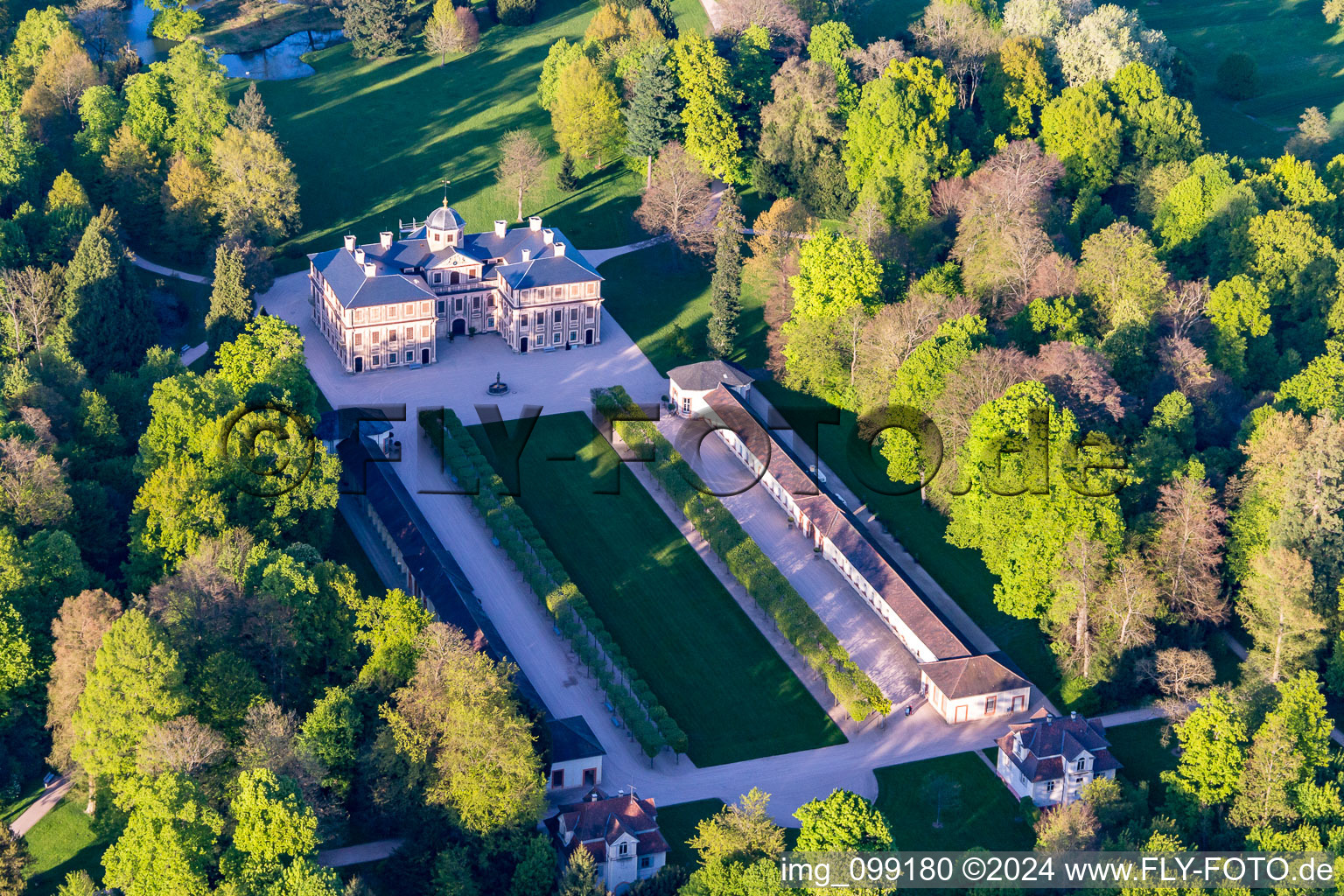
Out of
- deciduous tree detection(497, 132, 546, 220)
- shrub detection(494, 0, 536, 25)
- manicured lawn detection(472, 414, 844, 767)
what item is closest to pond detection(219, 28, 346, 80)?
shrub detection(494, 0, 536, 25)

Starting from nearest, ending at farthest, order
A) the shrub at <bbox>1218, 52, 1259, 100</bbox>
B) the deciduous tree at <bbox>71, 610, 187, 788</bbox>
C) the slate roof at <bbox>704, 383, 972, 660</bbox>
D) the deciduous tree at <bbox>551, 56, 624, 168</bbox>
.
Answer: the deciduous tree at <bbox>71, 610, 187, 788</bbox> → the slate roof at <bbox>704, 383, 972, 660</bbox> → the deciduous tree at <bbox>551, 56, 624, 168</bbox> → the shrub at <bbox>1218, 52, 1259, 100</bbox>

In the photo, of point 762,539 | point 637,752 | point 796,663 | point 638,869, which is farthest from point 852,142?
point 638,869

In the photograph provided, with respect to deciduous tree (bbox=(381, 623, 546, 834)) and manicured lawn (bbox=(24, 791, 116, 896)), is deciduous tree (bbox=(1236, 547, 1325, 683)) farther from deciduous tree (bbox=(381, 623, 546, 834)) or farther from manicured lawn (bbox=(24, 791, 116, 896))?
manicured lawn (bbox=(24, 791, 116, 896))

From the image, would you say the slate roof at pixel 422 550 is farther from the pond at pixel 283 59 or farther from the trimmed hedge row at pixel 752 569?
the pond at pixel 283 59

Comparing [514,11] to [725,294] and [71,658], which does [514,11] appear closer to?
[725,294]

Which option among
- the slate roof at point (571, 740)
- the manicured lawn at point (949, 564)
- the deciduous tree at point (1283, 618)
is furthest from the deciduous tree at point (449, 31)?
the deciduous tree at point (1283, 618)
